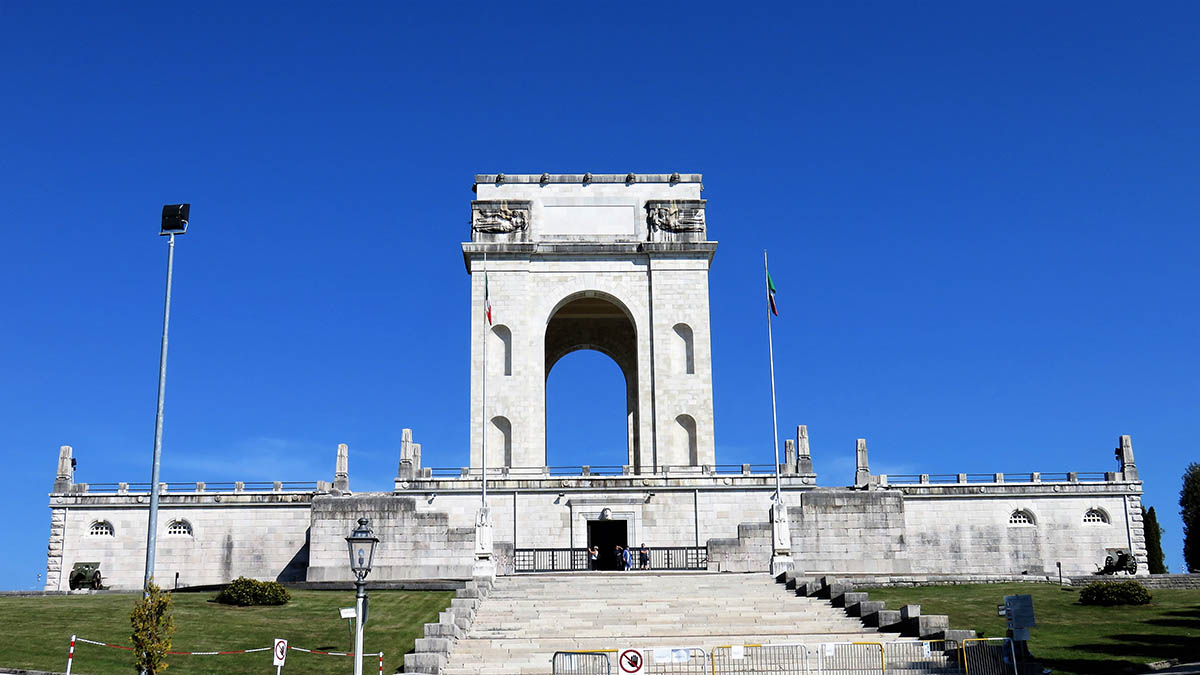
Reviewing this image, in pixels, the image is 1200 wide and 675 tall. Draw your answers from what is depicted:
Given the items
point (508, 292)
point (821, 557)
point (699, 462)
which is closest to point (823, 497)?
point (821, 557)

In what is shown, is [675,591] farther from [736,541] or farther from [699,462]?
[699,462]

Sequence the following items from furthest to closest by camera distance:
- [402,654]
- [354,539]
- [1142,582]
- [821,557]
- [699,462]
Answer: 1. [699,462]
2. [821,557]
3. [1142,582]
4. [402,654]
5. [354,539]

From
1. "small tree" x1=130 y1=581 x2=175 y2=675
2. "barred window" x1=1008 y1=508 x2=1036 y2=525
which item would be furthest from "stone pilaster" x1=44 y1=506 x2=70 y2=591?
"barred window" x1=1008 y1=508 x2=1036 y2=525

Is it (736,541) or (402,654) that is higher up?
(736,541)

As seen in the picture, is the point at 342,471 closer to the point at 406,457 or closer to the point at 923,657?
the point at 406,457

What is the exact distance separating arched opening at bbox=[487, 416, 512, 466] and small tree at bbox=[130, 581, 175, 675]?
30.7 metres

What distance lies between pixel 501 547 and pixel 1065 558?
89.0ft

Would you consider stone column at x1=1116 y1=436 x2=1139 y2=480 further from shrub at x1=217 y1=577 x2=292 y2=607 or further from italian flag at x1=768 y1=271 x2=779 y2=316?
shrub at x1=217 y1=577 x2=292 y2=607

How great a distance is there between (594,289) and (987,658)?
111 ft

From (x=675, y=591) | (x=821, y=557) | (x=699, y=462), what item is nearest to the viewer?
(x=675, y=591)

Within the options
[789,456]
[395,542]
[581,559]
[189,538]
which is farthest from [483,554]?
[189,538]

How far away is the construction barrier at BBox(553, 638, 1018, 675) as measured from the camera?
24984 mm

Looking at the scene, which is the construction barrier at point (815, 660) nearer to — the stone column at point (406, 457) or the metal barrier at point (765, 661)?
the metal barrier at point (765, 661)

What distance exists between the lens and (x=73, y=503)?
169ft
